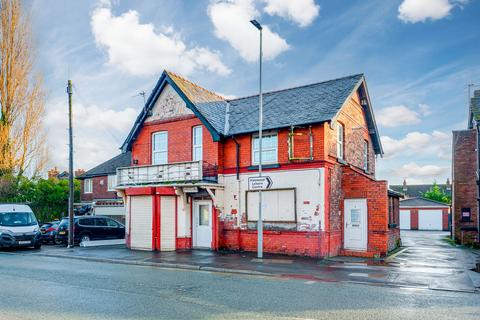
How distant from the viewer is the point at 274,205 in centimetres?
1764

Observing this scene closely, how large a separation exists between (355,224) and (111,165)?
86.7 ft

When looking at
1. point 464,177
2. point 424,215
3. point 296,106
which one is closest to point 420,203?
point 424,215

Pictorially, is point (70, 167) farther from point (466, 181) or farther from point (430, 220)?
point (430, 220)

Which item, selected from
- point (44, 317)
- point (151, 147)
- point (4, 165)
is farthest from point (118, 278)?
point (4, 165)

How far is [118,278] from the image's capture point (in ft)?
37.9

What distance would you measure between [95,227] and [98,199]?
16.0m

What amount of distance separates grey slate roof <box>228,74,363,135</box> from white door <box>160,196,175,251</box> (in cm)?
442

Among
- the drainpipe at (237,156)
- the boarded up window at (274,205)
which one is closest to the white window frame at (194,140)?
the drainpipe at (237,156)

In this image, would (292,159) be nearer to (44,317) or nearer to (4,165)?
(44,317)

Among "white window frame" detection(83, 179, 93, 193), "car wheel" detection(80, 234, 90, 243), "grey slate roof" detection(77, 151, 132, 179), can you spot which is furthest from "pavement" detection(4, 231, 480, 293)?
"white window frame" detection(83, 179, 93, 193)

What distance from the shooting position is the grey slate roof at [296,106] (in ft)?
56.9

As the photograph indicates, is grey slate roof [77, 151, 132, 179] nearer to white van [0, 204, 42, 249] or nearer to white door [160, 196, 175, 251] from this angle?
white van [0, 204, 42, 249]

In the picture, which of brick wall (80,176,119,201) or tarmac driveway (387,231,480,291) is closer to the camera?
tarmac driveway (387,231,480,291)

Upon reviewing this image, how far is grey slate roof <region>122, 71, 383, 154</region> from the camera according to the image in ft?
57.8
